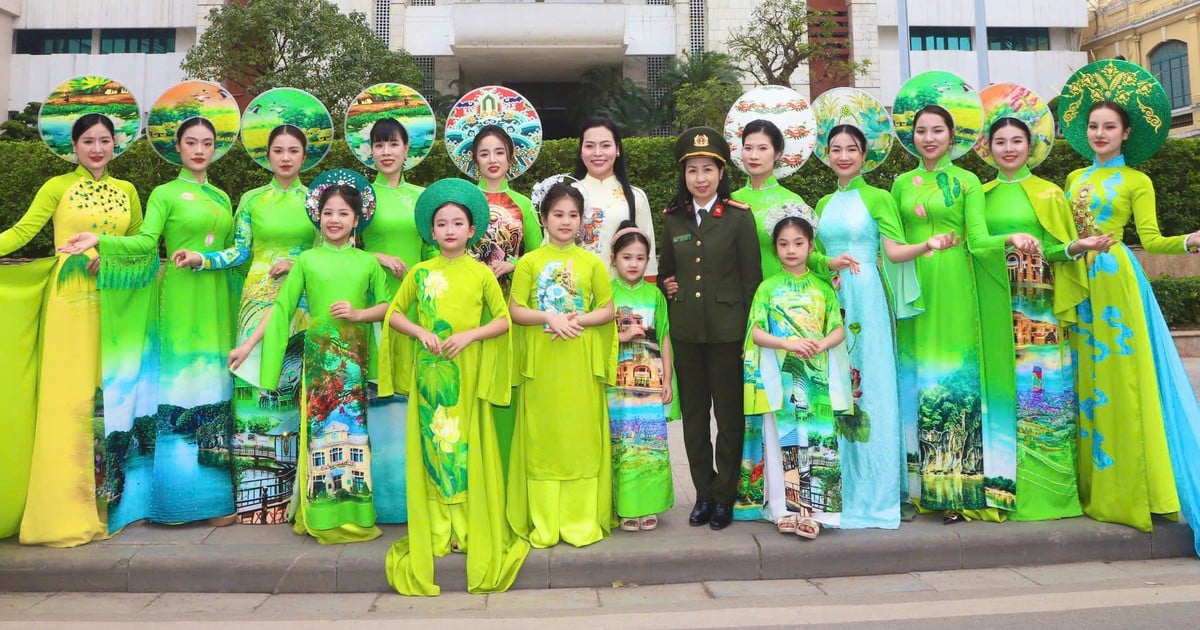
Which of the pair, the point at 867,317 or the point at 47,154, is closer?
the point at 867,317

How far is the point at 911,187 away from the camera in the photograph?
4074 millimetres

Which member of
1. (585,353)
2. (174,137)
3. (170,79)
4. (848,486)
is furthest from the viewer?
(170,79)

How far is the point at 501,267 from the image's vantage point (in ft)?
13.5

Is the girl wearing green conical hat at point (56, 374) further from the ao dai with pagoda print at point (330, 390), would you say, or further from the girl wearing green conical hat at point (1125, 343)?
the girl wearing green conical hat at point (1125, 343)

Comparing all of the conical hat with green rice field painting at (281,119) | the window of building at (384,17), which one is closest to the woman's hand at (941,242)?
the conical hat with green rice field painting at (281,119)

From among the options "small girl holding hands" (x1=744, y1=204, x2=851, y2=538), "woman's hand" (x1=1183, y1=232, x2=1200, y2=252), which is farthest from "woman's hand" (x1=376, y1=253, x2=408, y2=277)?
"woman's hand" (x1=1183, y1=232, x2=1200, y2=252)

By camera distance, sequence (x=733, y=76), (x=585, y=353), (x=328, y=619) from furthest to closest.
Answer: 1. (x=733, y=76)
2. (x=585, y=353)
3. (x=328, y=619)

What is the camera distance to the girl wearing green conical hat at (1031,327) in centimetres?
396

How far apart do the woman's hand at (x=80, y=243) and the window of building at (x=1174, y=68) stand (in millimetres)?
35937

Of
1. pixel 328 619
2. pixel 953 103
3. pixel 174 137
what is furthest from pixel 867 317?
pixel 174 137

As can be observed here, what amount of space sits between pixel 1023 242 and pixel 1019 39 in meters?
31.6

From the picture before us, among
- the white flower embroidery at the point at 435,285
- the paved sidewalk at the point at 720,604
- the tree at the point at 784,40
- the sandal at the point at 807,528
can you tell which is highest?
the tree at the point at 784,40

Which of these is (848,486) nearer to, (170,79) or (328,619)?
(328,619)

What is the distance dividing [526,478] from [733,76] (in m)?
19.1
